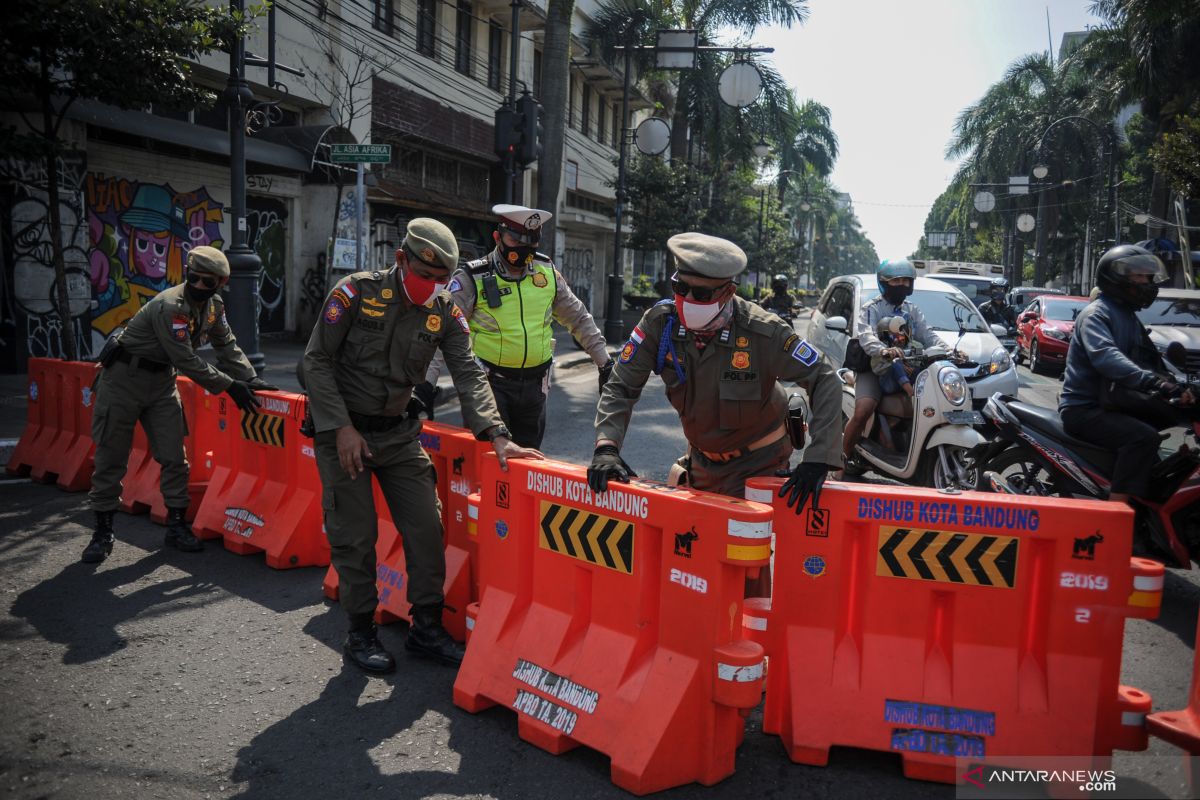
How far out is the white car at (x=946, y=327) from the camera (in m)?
9.91

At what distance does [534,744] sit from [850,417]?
465 centimetres

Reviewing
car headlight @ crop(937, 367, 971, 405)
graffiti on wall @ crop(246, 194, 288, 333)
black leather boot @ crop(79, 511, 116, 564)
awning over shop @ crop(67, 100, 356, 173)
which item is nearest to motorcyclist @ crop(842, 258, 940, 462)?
car headlight @ crop(937, 367, 971, 405)

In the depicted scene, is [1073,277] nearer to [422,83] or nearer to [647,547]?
[422,83]

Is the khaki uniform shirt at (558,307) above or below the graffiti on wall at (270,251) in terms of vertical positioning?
below

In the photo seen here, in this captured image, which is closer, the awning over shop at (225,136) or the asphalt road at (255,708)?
the asphalt road at (255,708)

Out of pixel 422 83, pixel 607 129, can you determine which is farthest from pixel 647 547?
pixel 607 129

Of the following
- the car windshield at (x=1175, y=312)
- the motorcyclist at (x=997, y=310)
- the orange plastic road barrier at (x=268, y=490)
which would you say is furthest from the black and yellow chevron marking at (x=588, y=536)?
the motorcyclist at (x=997, y=310)

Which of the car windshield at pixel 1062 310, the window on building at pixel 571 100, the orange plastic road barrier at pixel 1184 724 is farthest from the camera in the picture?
the window on building at pixel 571 100

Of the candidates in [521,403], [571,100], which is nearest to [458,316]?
[521,403]

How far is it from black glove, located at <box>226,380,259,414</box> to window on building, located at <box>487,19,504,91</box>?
20.0 meters

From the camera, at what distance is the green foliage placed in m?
17.0

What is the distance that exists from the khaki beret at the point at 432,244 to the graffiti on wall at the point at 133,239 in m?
11.4

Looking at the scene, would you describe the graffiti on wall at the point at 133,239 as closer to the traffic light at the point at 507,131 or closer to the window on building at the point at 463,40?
the traffic light at the point at 507,131

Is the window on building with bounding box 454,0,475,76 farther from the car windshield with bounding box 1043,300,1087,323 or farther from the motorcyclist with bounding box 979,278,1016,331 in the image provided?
the car windshield with bounding box 1043,300,1087,323
